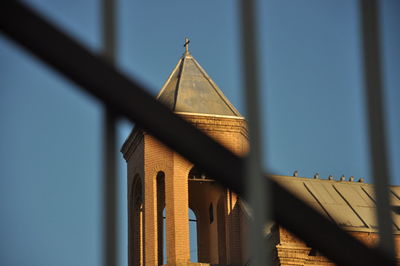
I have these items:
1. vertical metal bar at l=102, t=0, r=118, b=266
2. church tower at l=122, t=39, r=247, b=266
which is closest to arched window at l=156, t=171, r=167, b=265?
church tower at l=122, t=39, r=247, b=266

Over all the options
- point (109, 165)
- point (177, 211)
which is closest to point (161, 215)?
point (177, 211)

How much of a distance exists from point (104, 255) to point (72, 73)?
389 millimetres

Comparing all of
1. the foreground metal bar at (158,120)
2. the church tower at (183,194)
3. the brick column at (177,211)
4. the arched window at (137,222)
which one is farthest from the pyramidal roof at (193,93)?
the foreground metal bar at (158,120)

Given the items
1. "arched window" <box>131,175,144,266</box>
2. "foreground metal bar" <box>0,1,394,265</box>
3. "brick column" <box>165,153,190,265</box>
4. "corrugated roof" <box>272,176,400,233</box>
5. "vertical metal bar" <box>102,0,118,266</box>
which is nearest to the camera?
"foreground metal bar" <box>0,1,394,265</box>

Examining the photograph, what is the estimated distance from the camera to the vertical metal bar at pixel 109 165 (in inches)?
91.0

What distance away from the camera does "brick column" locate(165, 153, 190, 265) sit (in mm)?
32000

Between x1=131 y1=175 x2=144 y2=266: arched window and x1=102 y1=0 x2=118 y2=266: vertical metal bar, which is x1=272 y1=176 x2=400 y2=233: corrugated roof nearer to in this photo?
x1=131 y1=175 x2=144 y2=266: arched window

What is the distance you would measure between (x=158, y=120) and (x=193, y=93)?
30.1 m

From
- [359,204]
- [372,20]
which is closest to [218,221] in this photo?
[359,204]

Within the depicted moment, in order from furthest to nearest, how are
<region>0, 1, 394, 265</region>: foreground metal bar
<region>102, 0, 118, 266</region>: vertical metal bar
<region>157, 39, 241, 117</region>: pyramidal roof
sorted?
1. <region>157, 39, 241, 117</region>: pyramidal roof
2. <region>102, 0, 118, 266</region>: vertical metal bar
3. <region>0, 1, 394, 265</region>: foreground metal bar

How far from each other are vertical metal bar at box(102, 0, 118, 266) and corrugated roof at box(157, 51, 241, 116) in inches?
1123

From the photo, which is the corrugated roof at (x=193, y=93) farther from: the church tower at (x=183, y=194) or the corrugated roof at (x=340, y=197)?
the corrugated roof at (x=340, y=197)

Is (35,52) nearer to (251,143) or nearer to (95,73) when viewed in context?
(95,73)

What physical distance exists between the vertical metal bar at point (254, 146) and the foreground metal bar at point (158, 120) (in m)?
0.03
